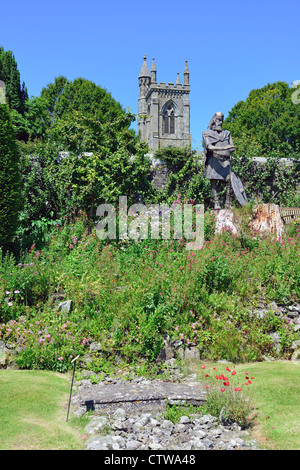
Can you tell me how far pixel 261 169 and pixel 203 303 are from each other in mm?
8926

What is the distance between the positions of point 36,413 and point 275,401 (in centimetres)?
281

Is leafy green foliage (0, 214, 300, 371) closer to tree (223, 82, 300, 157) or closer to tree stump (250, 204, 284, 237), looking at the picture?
tree stump (250, 204, 284, 237)

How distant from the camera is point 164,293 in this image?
24.4ft

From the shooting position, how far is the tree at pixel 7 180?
9.34 meters

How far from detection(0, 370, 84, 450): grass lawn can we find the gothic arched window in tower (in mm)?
61782

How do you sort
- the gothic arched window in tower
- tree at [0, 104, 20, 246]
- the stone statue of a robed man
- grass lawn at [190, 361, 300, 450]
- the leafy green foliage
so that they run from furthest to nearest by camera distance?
the gothic arched window in tower
the stone statue of a robed man
tree at [0, 104, 20, 246]
the leafy green foliage
grass lawn at [190, 361, 300, 450]

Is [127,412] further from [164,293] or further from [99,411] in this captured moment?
[164,293]


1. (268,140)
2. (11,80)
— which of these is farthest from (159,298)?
(268,140)

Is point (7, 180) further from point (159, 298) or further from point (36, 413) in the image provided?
point (36, 413)

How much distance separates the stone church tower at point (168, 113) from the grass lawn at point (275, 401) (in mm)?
58859

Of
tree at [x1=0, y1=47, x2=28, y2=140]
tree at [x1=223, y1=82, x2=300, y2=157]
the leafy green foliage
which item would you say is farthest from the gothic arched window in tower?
the leafy green foliage

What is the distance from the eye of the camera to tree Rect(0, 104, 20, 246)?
934cm
